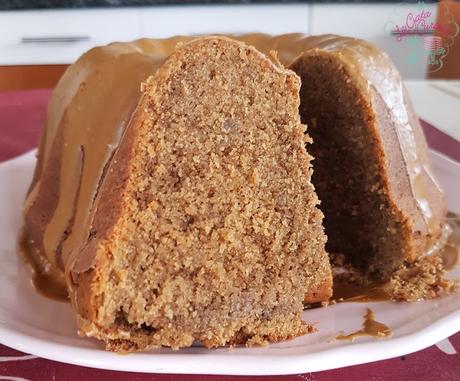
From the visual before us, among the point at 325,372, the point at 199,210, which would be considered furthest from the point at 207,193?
the point at 325,372

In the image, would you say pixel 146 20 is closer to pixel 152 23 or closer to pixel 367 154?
pixel 152 23

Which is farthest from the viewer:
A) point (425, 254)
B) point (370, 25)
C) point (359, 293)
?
point (370, 25)

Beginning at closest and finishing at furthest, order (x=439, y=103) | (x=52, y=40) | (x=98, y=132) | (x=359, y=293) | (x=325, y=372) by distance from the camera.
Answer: (x=325, y=372)
(x=98, y=132)
(x=359, y=293)
(x=439, y=103)
(x=52, y=40)

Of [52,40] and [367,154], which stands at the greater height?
[367,154]

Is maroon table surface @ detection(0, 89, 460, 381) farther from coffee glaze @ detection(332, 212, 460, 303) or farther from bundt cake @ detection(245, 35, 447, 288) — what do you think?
bundt cake @ detection(245, 35, 447, 288)

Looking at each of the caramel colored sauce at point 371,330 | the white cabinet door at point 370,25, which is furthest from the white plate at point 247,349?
the white cabinet door at point 370,25

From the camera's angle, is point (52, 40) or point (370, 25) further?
point (52, 40)
